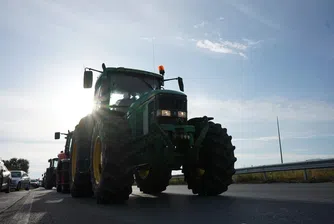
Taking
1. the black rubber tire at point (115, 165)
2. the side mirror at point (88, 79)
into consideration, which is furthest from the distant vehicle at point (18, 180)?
the black rubber tire at point (115, 165)

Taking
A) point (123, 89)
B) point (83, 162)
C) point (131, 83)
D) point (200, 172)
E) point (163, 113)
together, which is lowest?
point (200, 172)

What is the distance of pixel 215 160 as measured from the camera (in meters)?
6.98

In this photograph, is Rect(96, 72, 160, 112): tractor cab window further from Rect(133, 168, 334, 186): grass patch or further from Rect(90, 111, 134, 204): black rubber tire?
Rect(133, 168, 334, 186): grass patch

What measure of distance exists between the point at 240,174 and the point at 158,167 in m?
8.68

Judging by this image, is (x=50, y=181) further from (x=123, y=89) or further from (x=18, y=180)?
(x=123, y=89)

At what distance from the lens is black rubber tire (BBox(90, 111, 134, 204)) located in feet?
20.2

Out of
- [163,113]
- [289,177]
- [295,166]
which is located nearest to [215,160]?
[163,113]

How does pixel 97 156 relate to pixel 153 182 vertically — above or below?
above

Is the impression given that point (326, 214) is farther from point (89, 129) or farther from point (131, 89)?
point (89, 129)

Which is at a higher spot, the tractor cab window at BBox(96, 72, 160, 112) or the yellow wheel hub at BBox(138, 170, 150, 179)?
the tractor cab window at BBox(96, 72, 160, 112)

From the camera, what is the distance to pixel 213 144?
706 centimetres

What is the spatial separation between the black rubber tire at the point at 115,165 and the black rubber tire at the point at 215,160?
5.27 feet

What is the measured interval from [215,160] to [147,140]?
154 centimetres

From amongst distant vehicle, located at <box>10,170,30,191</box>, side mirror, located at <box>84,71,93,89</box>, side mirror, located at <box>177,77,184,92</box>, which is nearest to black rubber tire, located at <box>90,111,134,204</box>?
side mirror, located at <box>84,71,93,89</box>
